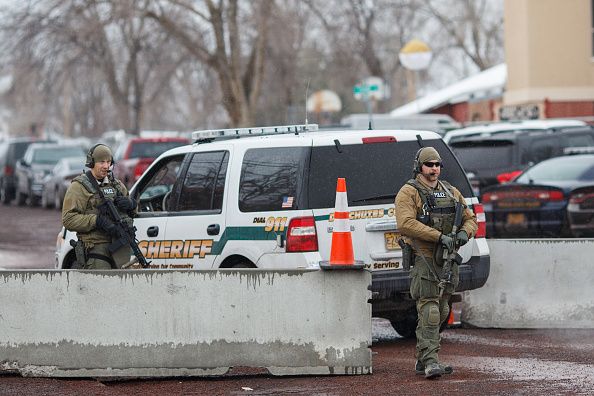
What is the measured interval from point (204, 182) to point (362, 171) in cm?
144

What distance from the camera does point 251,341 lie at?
941cm

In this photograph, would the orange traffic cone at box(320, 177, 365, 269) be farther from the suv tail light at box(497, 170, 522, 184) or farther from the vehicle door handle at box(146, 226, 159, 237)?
the suv tail light at box(497, 170, 522, 184)

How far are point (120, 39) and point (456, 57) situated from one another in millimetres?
36076

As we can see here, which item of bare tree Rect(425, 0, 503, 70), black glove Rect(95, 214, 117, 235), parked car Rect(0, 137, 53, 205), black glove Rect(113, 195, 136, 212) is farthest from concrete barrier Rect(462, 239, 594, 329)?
bare tree Rect(425, 0, 503, 70)

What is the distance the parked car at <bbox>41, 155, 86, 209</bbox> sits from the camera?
33025mm

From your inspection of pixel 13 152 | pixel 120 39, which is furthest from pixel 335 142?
pixel 120 39

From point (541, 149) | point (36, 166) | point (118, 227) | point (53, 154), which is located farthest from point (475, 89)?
point (118, 227)

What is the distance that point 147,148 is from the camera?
107 ft

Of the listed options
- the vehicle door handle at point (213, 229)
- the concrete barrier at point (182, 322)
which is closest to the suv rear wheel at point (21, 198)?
the vehicle door handle at point (213, 229)

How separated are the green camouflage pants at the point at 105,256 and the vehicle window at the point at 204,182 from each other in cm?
79

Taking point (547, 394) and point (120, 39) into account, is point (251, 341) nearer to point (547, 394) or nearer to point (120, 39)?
point (547, 394)

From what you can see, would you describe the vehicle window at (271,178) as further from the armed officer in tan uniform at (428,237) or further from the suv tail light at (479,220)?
the suv tail light at (479,220)

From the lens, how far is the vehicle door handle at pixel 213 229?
1084 centimetres

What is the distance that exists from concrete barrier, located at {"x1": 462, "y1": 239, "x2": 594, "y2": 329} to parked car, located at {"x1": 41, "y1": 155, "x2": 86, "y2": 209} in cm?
2097
